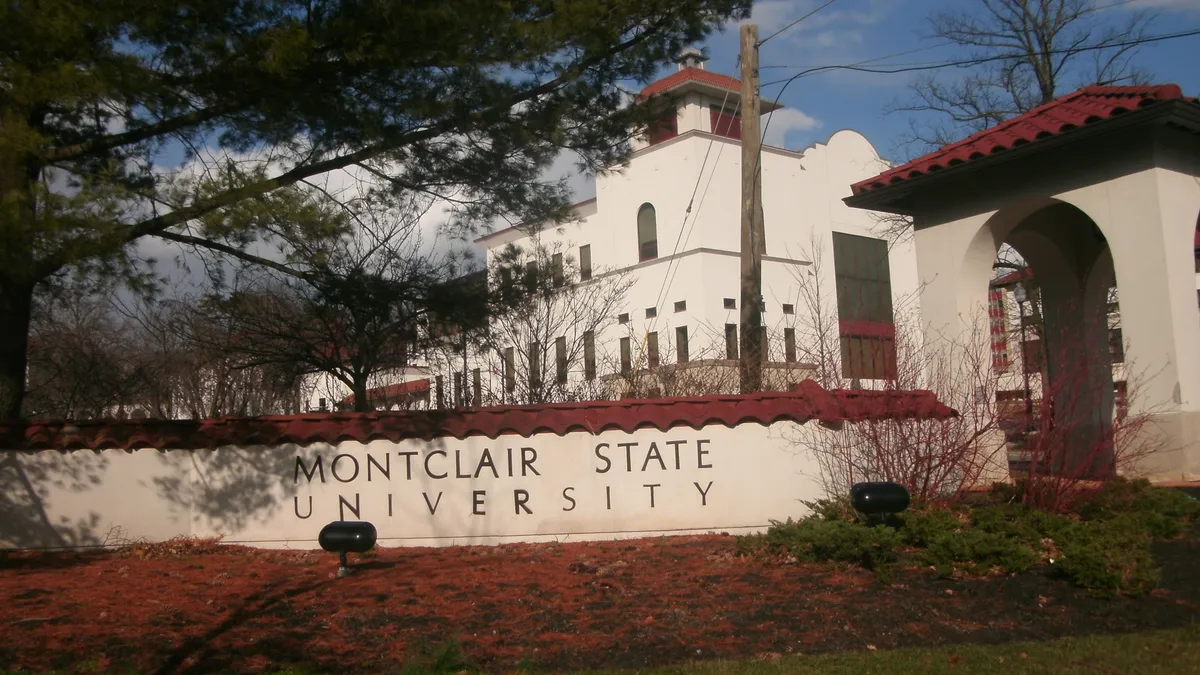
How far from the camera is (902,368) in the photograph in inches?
390

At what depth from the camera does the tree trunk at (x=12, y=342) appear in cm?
1066

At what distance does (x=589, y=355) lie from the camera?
2181 centimetres

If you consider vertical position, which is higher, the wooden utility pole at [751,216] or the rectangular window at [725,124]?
the rectangular window at [725,124]

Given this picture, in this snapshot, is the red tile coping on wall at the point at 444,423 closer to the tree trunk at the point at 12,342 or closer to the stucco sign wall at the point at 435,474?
the stucco sign wall at the point at 435,474

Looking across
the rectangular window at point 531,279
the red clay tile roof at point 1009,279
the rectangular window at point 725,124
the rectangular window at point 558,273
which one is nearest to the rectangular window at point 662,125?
the rectangular window at point 558,273

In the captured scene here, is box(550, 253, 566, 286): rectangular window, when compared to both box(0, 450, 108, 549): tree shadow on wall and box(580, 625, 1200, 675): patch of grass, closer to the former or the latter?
box(0, 450, 108, 549): tree shadow on wall

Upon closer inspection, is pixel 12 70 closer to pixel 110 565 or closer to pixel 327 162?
pixel 327 162

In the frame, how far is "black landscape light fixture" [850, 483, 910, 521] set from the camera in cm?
832

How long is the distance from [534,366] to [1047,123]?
9.15m

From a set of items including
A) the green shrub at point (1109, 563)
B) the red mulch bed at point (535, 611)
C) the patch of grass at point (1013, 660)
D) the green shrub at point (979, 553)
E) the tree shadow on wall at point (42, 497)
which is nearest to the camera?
the patch of grass at point (1013, 660)

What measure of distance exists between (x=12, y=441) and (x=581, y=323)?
11.4 m

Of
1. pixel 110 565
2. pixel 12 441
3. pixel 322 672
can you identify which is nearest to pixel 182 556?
pixel 110 565

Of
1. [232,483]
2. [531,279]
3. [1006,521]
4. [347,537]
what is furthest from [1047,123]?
[232,483]

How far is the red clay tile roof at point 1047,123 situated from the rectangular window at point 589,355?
7322 millimetres
